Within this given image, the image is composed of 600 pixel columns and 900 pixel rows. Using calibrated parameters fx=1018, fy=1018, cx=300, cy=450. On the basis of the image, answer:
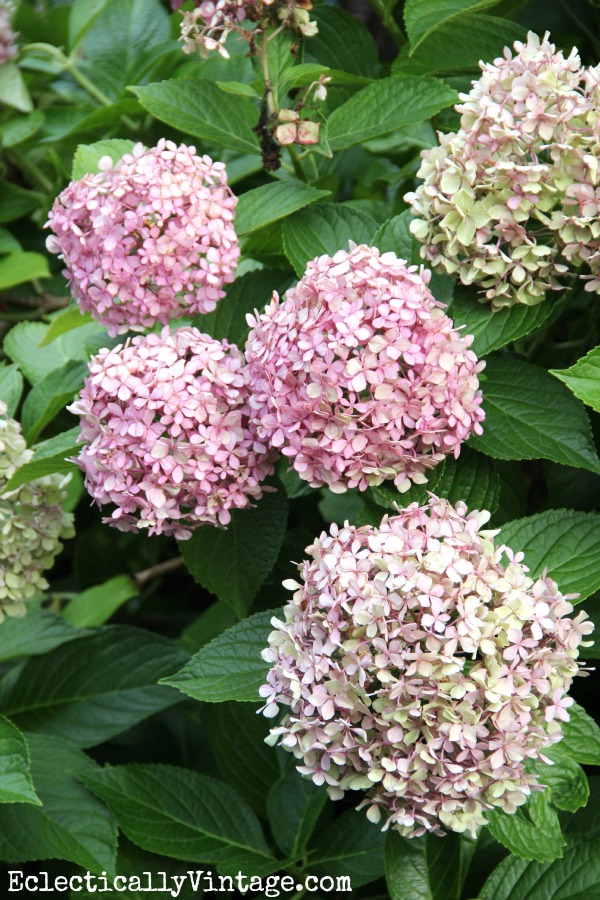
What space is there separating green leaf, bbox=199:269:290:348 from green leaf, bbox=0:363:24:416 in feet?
1.15

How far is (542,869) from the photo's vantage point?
1.29 metres

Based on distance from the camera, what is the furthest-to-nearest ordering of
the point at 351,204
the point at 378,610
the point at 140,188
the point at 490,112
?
the point at 351,204, the point at 140,188, the point at 490,112, the point at 378,610

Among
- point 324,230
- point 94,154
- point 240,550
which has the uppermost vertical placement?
point 94,154

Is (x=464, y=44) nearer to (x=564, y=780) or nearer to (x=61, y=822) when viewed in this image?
(x=564, y=780)

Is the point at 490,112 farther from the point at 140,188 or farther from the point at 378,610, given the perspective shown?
the point at 378,610

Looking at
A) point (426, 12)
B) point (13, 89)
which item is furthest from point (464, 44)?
point (13, 89)

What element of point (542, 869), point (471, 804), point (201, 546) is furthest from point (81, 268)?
point (542, 869)

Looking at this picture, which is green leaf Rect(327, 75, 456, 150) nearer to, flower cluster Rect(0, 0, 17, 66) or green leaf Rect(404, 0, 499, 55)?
green leaf Rect(404, 0, 499, 55)

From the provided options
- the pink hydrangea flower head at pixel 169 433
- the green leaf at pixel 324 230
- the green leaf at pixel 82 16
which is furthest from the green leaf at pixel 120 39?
the pink hydrangea flower head at pixel 169 433

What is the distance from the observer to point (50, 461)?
4.26 ft

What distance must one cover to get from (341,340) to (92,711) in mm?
900

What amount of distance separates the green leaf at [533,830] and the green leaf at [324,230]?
28.5 inches

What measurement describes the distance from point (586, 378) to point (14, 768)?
0.84 meters

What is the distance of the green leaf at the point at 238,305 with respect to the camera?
1.43 metres
